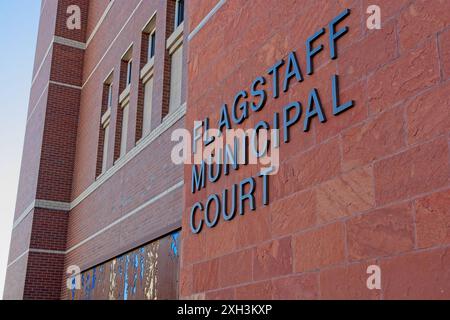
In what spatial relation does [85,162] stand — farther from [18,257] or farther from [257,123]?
[257,123]

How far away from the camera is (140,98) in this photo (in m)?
11.3

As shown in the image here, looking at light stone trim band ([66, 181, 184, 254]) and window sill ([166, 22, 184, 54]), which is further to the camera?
window sill ([166, 22, 184, 54])

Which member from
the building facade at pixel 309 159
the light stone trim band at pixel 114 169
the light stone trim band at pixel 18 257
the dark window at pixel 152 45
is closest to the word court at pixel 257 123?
the building facade at pixel 309 159

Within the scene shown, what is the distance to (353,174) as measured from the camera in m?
3.74

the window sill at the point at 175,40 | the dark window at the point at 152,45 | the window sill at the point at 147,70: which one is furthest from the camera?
the dark window at the point at 152,45

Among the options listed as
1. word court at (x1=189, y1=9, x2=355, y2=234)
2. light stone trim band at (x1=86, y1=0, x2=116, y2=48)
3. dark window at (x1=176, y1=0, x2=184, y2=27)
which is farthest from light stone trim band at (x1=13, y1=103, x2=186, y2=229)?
light stone trim band at (x1=86, y1=0, x2=116, y2=48)

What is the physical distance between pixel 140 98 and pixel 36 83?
783 cm

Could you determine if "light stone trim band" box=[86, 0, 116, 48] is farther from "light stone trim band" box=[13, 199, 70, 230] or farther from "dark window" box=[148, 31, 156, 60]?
"light stone trim band" box=[13, 199, 70, 230]

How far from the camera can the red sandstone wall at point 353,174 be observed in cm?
322

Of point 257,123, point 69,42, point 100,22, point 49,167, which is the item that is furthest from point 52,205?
point 257,123

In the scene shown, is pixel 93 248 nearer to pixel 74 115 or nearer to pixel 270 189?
pixel 74 115

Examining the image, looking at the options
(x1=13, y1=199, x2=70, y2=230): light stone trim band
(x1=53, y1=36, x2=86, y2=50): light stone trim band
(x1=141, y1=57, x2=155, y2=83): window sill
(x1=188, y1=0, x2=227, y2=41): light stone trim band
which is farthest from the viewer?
(x1=53, y1=36, x2=86, y2=50): light stone trim band

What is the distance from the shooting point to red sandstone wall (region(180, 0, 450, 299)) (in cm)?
322

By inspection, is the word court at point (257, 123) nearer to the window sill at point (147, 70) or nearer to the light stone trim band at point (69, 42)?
the window sill at point (147, 70)
